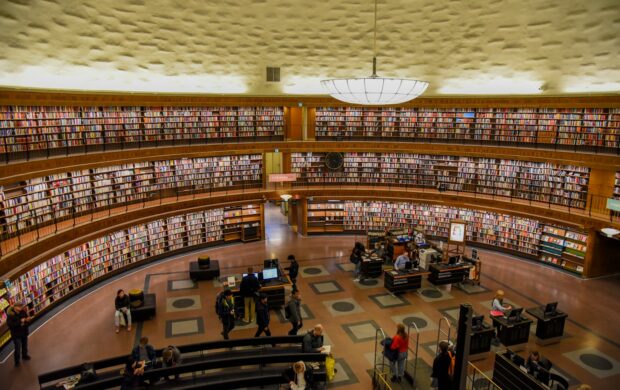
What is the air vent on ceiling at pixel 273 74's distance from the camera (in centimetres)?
1233

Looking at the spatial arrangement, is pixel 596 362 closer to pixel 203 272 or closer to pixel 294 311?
pixel 294 311

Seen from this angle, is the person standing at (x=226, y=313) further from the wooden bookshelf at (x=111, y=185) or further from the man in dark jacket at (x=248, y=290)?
the wooden bookshelf at (x=111, y=185)

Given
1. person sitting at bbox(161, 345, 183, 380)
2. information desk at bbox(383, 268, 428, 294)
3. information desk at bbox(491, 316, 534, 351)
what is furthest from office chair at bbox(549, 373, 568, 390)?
person sitting at bbox(161, 345, 183, 380)

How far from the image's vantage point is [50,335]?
9578 mm

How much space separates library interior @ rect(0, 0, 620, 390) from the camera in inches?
316

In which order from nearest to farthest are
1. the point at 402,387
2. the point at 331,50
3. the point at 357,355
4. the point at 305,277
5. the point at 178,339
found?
the point at 402,387 < the point at 357,355 < the point at 178,339 < the point at 331,50 < the point at 305,277

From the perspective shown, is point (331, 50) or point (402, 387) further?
point (331, 50)

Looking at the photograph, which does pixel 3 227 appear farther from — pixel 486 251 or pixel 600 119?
pixel 600 119

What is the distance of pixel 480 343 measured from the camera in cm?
898

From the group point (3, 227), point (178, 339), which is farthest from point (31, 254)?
point (178, 339)

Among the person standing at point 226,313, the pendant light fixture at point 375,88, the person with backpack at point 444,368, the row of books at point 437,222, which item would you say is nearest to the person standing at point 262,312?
the person standing at point 226,313

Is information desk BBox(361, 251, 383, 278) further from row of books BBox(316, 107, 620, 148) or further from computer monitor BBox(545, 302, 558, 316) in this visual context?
row of books BBox(316, 107, 620, 148)

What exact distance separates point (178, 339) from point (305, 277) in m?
4.45

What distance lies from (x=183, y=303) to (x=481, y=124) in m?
11.9
